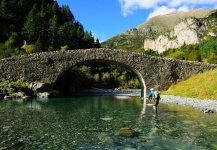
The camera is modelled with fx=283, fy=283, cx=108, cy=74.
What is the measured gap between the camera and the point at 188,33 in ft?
526

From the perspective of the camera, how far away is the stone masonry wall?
97.3 ft

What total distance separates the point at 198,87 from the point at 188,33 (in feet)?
464

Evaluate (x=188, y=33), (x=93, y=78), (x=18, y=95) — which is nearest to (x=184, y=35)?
(x=188, y=33)

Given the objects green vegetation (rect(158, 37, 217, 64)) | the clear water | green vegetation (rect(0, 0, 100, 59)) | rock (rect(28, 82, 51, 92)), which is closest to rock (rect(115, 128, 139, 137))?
the clear water

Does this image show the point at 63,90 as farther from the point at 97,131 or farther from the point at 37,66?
the point at 97,131

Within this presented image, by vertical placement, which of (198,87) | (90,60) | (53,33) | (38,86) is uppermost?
(53,33)

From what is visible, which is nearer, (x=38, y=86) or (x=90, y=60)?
(x=38, y=86)

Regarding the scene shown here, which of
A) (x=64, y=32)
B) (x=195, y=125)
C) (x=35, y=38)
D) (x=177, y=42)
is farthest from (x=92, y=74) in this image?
(x=177, y=42)

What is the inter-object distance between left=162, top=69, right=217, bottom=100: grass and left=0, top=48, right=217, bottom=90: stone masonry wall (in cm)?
123

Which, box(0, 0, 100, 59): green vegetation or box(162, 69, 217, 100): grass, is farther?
box(0, 0, 100, 59): green vegetation

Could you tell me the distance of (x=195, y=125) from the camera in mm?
12344

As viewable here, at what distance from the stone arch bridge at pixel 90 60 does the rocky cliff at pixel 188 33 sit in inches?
5034

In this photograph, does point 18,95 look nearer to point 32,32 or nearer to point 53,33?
point 32,32

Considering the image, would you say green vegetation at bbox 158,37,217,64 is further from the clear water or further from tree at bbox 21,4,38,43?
the clear water
